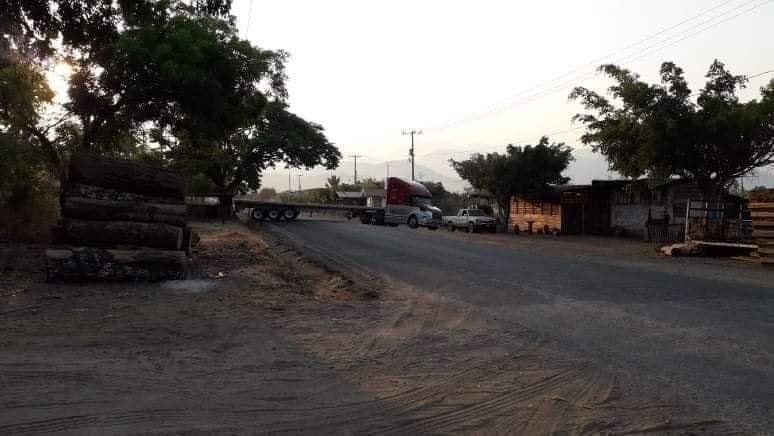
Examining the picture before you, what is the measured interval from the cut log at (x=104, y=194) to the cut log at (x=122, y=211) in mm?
158

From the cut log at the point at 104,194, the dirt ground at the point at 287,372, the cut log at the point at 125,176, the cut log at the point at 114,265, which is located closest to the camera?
the dirt ground at the point at 287,372

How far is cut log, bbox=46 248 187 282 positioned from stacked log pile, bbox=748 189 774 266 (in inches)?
636

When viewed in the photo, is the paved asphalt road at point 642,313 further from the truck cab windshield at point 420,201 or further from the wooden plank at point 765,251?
the truck cab windshield at point 420,201

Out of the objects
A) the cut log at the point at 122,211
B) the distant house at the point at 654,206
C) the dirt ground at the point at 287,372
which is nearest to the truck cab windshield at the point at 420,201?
the distant house at the point at 654,206

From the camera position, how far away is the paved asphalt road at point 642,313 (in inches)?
215

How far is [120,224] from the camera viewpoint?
36.0 feet

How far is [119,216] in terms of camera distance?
36.9 feet

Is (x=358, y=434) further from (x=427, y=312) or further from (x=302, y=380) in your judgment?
(x=427, y=312)

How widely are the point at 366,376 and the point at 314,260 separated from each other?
12.0 metres

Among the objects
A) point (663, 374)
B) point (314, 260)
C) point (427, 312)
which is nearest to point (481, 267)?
point (314, 260)

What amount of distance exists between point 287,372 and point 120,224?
6934 millimetres

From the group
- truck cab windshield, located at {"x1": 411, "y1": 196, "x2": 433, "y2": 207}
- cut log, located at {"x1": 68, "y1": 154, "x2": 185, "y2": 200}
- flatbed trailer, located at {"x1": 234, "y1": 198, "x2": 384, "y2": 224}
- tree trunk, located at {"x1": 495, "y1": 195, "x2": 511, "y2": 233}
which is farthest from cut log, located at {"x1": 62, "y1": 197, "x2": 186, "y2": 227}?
tree trunk, located at {"x1": 495, "y1": 195, "x2": 511, "y2": 233}

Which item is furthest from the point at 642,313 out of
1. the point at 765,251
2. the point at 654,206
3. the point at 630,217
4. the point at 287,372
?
the point at 630,217

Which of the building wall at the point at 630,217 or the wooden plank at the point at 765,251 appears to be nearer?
the wooden plank at the point at 765,251
